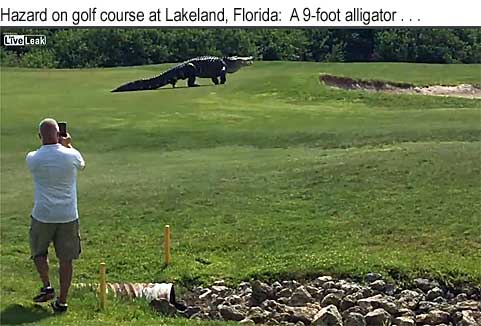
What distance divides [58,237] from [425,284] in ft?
14.7

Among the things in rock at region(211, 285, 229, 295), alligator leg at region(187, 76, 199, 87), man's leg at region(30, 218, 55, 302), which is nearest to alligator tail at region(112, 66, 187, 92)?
alligator leg at region(187, 76, 199, 87)

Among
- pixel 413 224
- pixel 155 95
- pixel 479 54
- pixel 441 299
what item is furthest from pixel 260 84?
pixel 441 299

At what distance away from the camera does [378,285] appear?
12023mm

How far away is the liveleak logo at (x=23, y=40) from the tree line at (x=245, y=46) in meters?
0.12

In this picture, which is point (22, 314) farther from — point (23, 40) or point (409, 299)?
point (409, 299)

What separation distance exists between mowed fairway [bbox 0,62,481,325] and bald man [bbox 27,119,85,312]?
2.02ft

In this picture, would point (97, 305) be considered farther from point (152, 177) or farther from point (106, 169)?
point (106, 169)

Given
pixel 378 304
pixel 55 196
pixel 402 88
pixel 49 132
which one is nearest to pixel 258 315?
pixel 378 304

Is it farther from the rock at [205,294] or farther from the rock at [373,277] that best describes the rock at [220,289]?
the rock at [373,277]

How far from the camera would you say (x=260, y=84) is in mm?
24594

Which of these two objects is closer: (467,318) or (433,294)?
(467,318)

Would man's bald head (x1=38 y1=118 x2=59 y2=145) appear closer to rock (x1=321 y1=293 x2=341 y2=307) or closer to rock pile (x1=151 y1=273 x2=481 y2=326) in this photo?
rock pile (x1=151 y1=273 x2=481 y2=326)

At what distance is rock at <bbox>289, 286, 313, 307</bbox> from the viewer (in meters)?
11.5

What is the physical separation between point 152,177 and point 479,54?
18.0 ft
